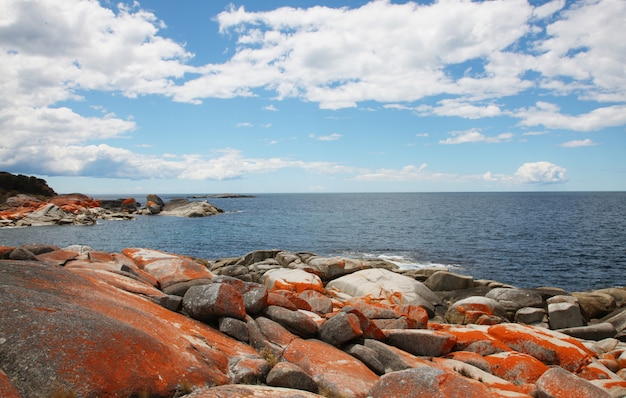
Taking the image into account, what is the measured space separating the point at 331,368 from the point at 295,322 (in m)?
1.96

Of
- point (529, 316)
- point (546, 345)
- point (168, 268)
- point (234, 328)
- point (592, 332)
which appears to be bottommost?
point (592, 332)

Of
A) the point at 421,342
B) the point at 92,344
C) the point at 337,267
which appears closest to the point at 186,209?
the point at 337,267

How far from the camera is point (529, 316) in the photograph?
1828 cm

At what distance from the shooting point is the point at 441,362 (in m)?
11.1

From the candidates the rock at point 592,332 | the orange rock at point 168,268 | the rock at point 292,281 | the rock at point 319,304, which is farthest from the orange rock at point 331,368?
the rock at point 592,332

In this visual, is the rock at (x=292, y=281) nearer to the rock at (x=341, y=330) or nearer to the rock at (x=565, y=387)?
the rock at (x=341, y=330)

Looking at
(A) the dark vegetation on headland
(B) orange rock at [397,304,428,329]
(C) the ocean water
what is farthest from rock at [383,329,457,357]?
(A) the dark vegetation on headland

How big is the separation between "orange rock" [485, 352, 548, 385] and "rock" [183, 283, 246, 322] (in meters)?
7.18

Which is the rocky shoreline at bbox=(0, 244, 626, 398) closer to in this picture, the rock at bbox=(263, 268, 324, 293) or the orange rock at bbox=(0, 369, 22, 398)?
the orange rock at bbox=(0, 369, 22, 398)

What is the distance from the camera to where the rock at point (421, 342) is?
11.8 meters

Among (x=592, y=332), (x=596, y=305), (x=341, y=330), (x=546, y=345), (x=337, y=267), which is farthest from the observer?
(x=337, y=267)

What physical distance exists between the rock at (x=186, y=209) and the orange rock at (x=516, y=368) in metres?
84.0

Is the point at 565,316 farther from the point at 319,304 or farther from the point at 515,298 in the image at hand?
the point at 319,304

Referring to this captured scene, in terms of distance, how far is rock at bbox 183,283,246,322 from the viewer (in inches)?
382
